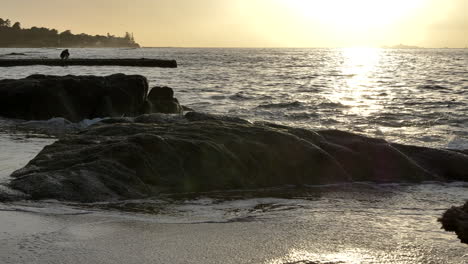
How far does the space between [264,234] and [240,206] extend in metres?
1.35

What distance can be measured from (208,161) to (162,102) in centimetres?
1280

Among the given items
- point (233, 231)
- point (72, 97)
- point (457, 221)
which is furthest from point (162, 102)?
point (457, 221)

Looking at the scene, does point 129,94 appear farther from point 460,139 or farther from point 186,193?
point 186,193

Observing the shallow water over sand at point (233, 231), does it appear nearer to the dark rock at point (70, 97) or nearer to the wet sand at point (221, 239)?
the wet sand at point (221, 239)

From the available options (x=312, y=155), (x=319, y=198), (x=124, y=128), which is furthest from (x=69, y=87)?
(x=319, y=198)

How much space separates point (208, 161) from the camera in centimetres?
763

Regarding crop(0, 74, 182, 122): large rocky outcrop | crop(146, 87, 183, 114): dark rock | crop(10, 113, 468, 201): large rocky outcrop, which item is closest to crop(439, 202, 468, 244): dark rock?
crop(10, 113, 468, 201): large rocky outcrop

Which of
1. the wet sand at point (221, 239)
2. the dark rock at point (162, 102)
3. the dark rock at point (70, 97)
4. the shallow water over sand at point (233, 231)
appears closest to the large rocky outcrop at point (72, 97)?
the dark rock at point (70, 97)

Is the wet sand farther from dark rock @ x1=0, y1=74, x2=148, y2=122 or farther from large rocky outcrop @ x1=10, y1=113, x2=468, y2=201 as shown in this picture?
dark rock @ x1=0, y1=74, x2=148, y2=122

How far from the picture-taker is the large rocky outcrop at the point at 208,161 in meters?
6.71

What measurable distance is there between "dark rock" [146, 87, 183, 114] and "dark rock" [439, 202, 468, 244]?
14.1 meters

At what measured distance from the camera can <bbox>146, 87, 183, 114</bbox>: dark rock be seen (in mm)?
19641

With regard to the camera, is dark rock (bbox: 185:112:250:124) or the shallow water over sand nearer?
the shallow water over sand

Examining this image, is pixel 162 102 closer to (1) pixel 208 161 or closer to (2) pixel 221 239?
(1) pixel 208 161
